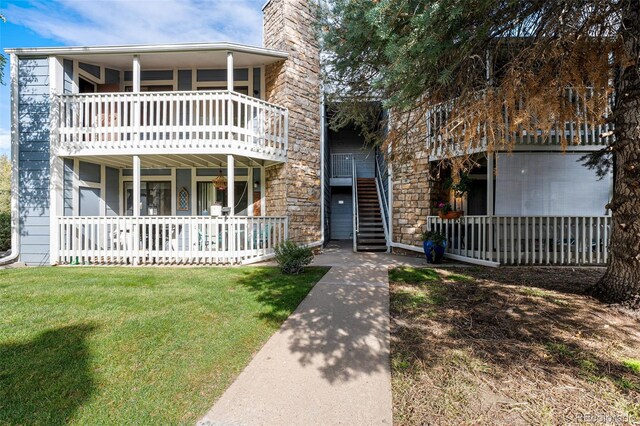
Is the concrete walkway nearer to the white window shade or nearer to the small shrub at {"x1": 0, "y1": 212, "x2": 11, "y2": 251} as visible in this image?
the white window shade

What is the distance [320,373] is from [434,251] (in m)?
5.65

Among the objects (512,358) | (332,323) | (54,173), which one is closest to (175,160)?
(54,173)

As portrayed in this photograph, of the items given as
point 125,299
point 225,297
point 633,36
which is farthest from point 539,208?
point 125,299

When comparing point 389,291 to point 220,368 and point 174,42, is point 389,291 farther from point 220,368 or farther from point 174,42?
point 174,42

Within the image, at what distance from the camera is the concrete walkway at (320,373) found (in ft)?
6.74

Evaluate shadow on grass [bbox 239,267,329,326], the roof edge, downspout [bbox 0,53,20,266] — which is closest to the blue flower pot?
shadow on grass [bbox 239,267,329,326]

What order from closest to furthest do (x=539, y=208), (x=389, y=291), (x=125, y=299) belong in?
(x=125, y=299)
(x=389, y=291)
(x=539, y=208)

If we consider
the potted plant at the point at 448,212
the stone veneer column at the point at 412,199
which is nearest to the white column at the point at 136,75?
the stone veneer column at the point at 412,199

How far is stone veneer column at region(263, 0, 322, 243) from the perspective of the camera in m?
8.71

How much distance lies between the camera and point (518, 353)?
9.43 ft

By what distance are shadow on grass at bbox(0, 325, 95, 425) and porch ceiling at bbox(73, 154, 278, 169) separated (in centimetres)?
567

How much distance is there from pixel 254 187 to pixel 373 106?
4.68 m

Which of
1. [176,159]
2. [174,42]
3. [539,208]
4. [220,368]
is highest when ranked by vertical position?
[174,42]

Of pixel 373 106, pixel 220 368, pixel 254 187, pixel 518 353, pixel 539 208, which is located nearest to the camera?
pixel 220 368
